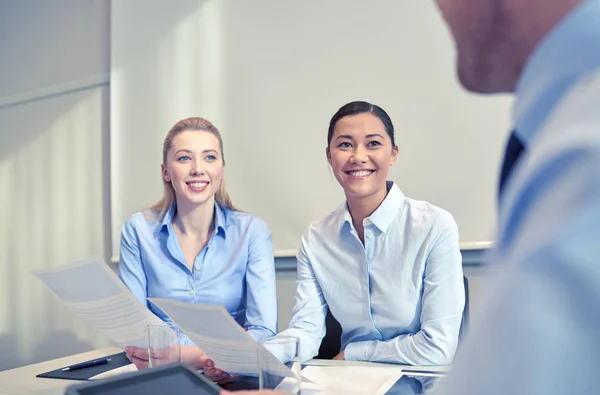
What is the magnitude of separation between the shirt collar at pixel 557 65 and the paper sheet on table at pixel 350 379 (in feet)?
3.09

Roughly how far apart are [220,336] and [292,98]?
1925 millimetres

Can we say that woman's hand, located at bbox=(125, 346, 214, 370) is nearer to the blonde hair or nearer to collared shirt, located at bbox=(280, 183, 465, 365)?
collared shirt, located at bbox=(280, 183, 465, 365)

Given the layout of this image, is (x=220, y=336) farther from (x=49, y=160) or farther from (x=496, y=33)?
(x=49, y=160)

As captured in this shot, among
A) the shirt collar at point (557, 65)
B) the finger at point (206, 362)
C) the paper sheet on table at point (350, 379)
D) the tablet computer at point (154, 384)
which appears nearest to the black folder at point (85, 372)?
the finger at point (206, 362)

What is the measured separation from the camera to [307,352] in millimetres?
1721

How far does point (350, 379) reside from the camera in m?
1.32

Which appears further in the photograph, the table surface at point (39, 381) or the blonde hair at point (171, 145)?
the blonde hair at point (171, 145)

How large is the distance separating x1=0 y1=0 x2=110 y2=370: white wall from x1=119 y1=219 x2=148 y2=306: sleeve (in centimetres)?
116

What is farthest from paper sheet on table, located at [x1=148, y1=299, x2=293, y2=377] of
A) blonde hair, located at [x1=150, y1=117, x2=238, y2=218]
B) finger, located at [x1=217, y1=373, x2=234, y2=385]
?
blonde hair, located at [x1=150, y1=117, x2=238, y2=218]

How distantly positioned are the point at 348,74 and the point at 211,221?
0.97 m

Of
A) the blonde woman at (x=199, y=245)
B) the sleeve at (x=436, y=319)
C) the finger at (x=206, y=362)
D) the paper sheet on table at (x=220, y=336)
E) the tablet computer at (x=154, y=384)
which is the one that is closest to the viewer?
the tablet computer at (x=154, y=384)

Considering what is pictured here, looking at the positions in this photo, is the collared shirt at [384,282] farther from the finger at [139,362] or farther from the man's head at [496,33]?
the man's head at [496,33]

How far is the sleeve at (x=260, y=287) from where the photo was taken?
2023mm

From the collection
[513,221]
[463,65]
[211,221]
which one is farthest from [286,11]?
[513,221]
